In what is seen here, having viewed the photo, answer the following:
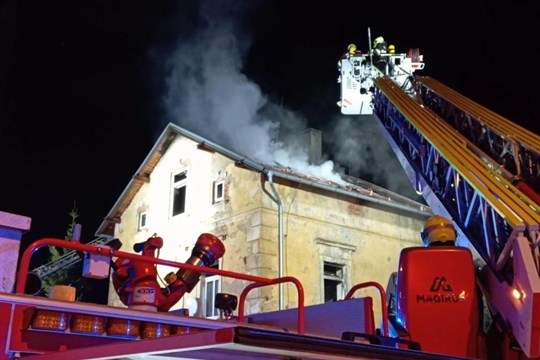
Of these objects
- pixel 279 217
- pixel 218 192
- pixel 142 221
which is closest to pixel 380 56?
pixel 279 217

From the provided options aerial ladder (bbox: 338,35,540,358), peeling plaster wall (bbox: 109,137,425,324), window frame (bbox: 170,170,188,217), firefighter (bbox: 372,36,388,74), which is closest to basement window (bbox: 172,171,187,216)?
window frame (bbox: 170,170,188,217)

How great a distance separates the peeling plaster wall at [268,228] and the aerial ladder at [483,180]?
3.72 meters

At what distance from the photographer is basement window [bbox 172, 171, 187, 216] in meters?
17.1

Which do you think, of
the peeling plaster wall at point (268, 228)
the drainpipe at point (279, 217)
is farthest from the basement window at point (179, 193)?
the drainpipe at point (279, 217)

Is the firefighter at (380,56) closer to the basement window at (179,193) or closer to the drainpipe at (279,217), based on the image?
the drainpipe at (279,217)

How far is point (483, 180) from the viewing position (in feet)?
18.7

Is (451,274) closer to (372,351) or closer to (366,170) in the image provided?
(372,351)

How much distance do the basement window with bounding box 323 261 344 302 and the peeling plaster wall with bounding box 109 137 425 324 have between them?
18 cm

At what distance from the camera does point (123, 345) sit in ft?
7.57

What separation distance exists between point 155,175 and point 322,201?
540 centimetres

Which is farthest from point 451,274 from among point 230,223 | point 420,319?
point 230,223

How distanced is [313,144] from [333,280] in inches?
173

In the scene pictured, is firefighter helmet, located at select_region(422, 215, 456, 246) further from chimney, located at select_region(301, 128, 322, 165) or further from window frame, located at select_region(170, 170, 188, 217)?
chimney, located at select_region(301, 128, 322, 165)

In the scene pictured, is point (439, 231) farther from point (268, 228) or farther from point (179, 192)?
point (179, 192)
